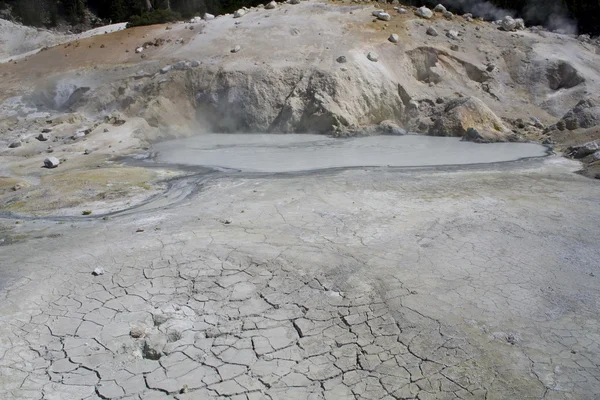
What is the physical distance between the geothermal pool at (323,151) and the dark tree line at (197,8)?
962cm

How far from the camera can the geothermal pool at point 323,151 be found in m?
9.09

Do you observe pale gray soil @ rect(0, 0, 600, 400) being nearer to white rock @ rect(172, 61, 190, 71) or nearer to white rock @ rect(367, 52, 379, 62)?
white rock @ rect(172, 61, 190, 71)

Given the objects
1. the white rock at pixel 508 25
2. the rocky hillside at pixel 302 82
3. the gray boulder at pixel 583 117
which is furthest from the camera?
the white rock at pixel 508 25

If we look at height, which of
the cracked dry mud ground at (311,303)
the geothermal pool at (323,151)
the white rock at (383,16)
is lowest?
the geothermal pool at (323,151)

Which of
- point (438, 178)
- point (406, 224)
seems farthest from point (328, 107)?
point (406, 224)

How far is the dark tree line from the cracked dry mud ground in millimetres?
15654

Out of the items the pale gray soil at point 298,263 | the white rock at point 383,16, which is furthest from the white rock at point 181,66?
the white rock at point 383,16

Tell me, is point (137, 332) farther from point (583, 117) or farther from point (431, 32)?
point (431, 32)

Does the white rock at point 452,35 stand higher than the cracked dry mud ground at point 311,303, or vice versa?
the white rock at point 452,35

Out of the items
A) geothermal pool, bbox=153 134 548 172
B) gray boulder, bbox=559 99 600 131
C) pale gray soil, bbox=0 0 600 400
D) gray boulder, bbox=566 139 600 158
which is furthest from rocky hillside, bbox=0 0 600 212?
gray boulder, bbox=566 139 600 158

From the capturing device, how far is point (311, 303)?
411 centimetres

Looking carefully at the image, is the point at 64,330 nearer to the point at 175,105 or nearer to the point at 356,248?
the point at 356,248

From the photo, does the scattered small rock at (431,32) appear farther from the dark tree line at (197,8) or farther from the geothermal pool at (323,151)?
the dark tree line at (197,8)

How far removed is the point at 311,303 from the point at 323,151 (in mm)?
6543
